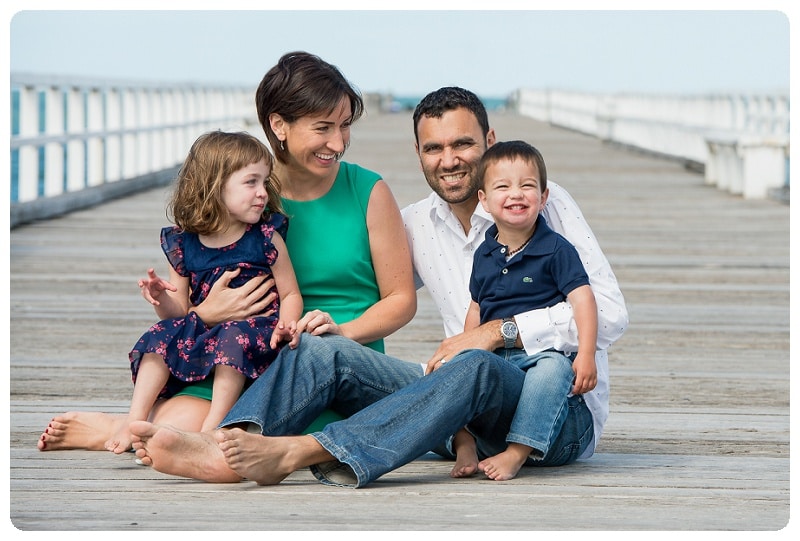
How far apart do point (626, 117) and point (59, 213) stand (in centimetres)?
1252

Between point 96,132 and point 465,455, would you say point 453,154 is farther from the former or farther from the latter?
point 96,132

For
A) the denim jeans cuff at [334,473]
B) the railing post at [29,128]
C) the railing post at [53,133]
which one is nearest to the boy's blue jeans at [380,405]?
the denim jeans cuff at [334,473]

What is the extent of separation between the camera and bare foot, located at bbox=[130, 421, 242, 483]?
10.5 feet

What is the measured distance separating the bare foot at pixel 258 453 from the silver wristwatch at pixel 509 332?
0.60m

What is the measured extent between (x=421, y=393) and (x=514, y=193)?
0.57m

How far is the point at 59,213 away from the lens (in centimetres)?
1038

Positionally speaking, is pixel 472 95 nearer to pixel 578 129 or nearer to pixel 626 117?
pixel 626 117

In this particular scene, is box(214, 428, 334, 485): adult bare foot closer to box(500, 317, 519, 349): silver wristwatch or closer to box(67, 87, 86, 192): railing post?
box(500, 317, 519, 349): silver wristwatch

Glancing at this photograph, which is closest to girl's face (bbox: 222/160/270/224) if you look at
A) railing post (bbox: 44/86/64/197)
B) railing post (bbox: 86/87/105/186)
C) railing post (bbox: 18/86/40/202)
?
railing post (bbox: 18/86/40/202)

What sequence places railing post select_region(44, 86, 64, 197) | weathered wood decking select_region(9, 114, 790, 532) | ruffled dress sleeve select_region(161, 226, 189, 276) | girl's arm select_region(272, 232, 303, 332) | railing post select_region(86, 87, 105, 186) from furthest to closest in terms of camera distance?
railing post select_region(86, 87, 105, 186) → railing post select_region(44, 86, 64, 197) → ruffled dress sleeve select_region(161, 226, 189, 276) → girl's arm select_region(272, 232, 303, 332) → weathered wood decking select_region(9, 114, 790, 532)

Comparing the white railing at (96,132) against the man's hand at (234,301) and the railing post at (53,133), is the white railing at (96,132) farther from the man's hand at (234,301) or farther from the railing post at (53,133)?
the man's hand at (234,301)

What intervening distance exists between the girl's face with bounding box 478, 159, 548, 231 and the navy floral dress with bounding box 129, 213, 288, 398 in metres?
0.58

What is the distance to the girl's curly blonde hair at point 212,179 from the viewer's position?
3.63 m

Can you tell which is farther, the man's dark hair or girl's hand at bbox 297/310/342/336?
the man's dark hair
